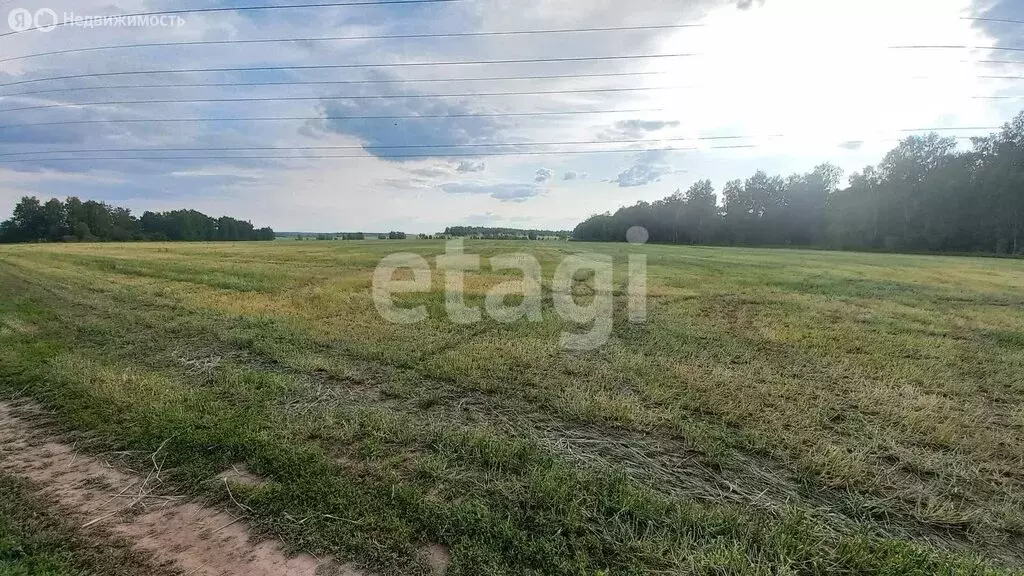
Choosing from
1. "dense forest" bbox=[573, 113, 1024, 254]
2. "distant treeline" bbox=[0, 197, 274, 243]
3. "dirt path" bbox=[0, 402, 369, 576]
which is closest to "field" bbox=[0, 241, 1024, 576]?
"dirt path" bbox=[0, 402, 369, 576]

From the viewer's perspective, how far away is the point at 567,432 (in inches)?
165

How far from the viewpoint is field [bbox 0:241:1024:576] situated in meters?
2.65

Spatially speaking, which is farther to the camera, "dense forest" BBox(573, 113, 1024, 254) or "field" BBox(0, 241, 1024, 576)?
"dense forest" BBox(573, 113, 1024, 254)

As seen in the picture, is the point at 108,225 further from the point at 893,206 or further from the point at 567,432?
the point at 893,206

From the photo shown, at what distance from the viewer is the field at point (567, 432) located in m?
2.65

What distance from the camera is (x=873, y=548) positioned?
2.61m

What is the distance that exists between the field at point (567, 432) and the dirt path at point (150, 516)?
0.14 m

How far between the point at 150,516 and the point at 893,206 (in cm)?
6442

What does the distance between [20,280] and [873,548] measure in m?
22.3

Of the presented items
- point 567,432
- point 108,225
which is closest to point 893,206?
point 567,432

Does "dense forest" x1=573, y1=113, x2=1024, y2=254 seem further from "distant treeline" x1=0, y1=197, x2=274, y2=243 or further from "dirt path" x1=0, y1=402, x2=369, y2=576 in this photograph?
"distant treeline" x1=0, y1=197, x2=274, y2=243

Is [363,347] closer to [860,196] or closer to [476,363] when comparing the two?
[476,363]

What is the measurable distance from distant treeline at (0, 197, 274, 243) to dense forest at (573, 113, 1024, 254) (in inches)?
3012

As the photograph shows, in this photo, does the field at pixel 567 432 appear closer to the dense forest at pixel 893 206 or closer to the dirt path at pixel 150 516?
the dirt path at pixel 150 516
